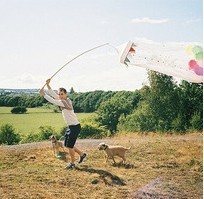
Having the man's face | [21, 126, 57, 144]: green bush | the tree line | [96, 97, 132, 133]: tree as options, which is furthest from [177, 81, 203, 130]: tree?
the man's face

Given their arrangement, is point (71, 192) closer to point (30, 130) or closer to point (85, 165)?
point (85, 165)

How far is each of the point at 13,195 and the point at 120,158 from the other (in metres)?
2.82

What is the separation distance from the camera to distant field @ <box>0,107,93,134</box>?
3554 cm

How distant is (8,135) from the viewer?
40750 millimetres

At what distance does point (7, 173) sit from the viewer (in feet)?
18.9

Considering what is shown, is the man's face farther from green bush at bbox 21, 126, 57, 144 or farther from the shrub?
green bush at bbox 21, 126, 57, 144

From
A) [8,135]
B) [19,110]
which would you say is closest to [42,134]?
[19,110]

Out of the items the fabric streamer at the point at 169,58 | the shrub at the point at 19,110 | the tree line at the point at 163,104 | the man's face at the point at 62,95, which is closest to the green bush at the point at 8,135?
the tree line at the point at 163,104

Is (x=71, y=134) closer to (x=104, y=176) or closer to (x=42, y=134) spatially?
(x=104, y=176)

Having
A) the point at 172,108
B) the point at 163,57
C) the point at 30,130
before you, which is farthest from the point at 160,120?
the point at 163,57

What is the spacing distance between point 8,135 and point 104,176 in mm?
37173

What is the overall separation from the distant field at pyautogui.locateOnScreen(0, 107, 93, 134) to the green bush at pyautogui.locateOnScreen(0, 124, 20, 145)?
34.2 inches

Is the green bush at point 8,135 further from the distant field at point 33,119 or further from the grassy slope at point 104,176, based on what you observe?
the grassy slope at point 104,176

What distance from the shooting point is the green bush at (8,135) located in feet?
131
